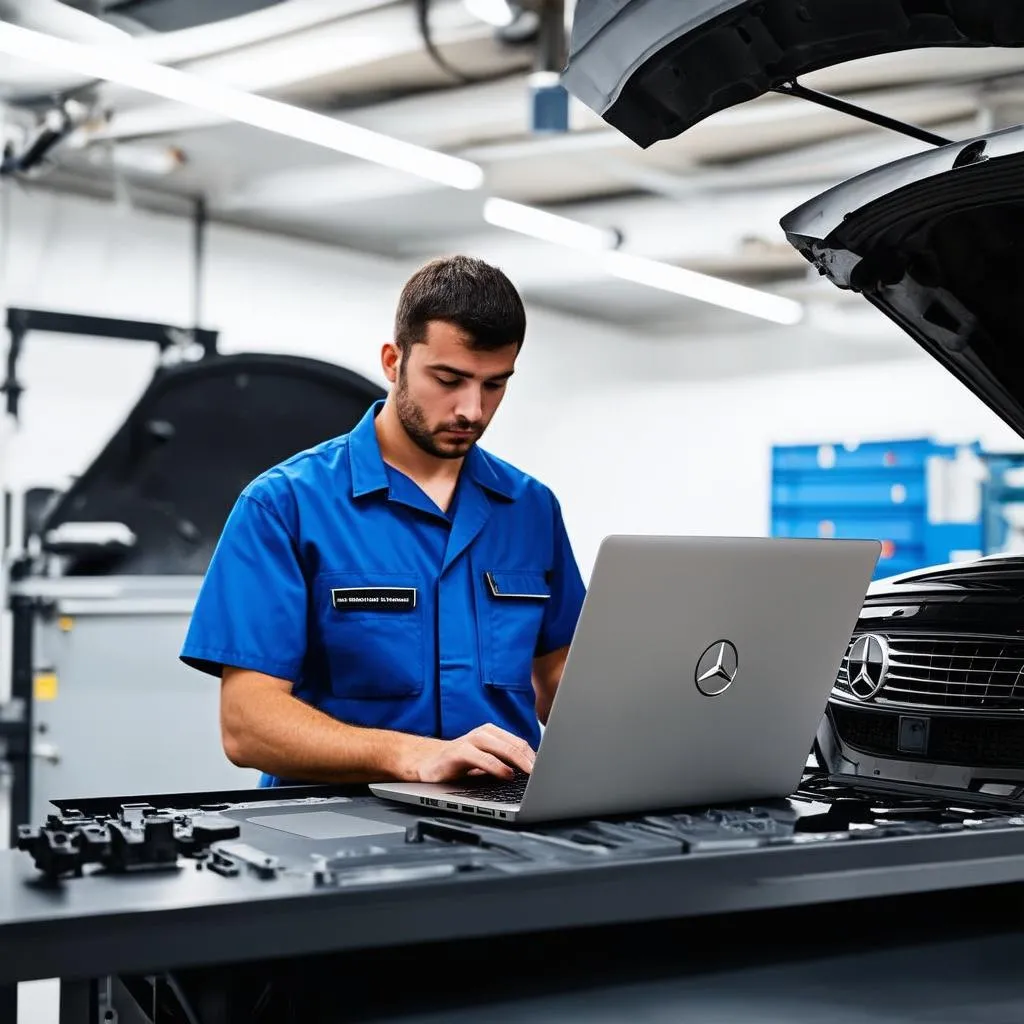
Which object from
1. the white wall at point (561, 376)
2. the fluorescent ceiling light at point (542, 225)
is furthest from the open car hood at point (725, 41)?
the white wall at point (561, 376)

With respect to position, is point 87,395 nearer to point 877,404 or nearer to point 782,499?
point 782,499

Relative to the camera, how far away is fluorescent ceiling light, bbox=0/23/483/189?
4.35 m

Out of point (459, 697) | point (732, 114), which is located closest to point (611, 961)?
point (459, 697)

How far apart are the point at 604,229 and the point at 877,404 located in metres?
3.38

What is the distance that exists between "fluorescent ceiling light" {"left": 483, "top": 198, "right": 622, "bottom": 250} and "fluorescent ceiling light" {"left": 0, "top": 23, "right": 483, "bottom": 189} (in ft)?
4.12

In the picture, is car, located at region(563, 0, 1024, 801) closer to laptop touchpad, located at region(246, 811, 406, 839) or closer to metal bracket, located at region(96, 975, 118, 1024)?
laptop touchpad, located at region(246, 811, 406, 839)


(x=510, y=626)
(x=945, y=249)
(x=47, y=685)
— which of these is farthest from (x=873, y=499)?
(x=945, y=249)

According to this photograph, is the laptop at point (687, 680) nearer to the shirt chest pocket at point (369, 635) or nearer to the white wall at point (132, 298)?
the shirt chest pocket at point (369, 635)

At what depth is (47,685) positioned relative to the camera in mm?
4320

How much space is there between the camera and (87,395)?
704 cm

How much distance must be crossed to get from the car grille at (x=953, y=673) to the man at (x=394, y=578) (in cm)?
53

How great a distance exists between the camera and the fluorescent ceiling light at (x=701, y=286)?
789cm

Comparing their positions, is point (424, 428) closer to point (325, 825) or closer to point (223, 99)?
point (325, 825)

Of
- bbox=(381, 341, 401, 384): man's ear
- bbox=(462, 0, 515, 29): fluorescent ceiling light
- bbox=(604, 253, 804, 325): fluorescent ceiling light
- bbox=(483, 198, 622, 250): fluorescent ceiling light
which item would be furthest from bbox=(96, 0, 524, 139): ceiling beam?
bbox=(381, 341, 401, 384): man's ear
